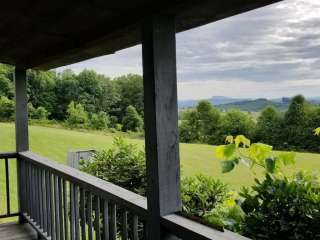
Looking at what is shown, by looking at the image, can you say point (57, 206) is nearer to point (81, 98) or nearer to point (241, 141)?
point (241, 141)

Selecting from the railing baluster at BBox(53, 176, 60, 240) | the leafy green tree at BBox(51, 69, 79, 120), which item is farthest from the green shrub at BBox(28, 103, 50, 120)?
the railing baluster at BBox(53, 176, 60, 240)

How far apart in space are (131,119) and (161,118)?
2470 mm

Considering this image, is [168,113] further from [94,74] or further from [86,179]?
[94,74]

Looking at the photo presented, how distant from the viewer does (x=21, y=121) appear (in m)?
4.17

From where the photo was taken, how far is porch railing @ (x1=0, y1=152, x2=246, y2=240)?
1672mm

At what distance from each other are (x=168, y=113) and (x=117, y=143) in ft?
7.09

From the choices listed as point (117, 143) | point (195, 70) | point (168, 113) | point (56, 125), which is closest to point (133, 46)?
point (195, 70)

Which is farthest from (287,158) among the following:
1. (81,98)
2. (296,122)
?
(81,98)

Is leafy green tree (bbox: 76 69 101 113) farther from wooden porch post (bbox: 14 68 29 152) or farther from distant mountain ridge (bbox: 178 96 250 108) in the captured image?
distant mountain ridge (bbox: 178 96 250 108)

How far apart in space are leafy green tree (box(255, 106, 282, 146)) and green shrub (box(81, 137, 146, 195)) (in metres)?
1.72

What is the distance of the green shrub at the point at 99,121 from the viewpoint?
16.5 feet

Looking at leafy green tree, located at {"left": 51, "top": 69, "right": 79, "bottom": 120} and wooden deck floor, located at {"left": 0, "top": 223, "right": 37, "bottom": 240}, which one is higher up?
leafy green tree, located at {"left": 51, "top": 69, "right": 79, "bottom": 120}

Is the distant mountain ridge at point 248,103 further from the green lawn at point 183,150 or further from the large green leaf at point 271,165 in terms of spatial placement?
the large green leaf at point 271,165

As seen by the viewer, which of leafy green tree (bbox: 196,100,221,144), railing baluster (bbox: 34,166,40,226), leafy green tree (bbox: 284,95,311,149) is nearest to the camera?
leafy green tree (bbox: 284,95,311,149)
